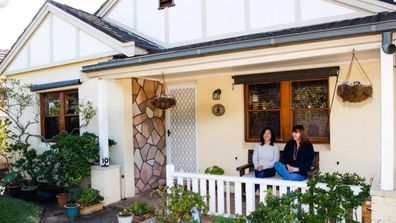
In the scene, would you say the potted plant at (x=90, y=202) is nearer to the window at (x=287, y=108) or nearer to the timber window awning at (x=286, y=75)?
the window at (x=287, y=108)

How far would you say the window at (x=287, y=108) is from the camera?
19.9ft

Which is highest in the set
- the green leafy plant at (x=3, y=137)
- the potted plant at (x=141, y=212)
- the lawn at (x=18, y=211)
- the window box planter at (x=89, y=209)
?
the green leafy plant at (x=3, y=137)

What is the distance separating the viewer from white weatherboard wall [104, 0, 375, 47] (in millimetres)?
5720

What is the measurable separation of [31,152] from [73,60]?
2516 millimetres

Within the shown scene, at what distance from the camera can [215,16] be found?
667cm

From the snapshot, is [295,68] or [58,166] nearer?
[295,68]

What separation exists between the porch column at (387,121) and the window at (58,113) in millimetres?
6189

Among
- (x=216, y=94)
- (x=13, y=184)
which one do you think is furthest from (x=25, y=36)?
(x=216, y=94)

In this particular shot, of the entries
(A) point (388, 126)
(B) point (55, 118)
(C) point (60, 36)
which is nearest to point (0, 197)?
(B) point (55, 118)

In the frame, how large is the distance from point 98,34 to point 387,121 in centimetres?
564

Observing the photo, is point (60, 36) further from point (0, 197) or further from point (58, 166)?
point (0, 197)

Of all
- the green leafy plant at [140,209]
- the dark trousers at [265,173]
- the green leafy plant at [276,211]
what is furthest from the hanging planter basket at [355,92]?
the green leafy plant at [140,209]

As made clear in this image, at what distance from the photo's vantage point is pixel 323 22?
18.5 feet

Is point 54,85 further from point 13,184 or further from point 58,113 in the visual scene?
point 13,184
